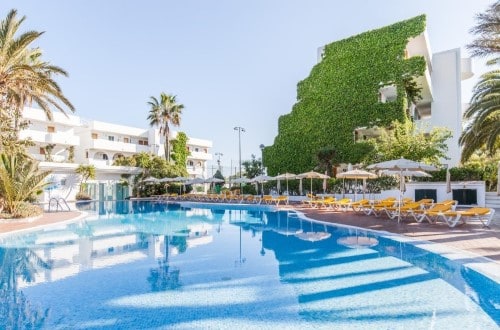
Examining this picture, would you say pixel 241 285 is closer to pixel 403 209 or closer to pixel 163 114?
pixel 403 209

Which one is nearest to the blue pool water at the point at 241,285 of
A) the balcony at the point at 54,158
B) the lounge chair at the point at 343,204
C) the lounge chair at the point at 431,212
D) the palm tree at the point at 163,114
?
the lounge chair at the point at 431,212

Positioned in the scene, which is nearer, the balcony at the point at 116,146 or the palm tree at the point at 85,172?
the palm tree at the point at 85,172

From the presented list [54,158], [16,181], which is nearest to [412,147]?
[16,181]

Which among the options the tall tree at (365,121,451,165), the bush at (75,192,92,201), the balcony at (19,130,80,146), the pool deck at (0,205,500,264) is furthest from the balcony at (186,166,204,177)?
the pool deck at (0,205,500,264)

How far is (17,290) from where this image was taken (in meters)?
7.05

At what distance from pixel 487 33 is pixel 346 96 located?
1922cm

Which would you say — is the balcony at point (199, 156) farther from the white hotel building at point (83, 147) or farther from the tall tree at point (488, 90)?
the tall tree at point (488, 90)

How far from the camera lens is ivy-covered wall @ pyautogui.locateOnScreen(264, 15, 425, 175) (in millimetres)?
30297

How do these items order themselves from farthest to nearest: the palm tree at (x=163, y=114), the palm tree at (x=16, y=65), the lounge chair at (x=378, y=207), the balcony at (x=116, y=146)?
the palm tree at (x=163, y=114), the balcony at (x=116, y=146), the lounge chair at (x=378, y=207), the palm tree at (x=16, y=65)

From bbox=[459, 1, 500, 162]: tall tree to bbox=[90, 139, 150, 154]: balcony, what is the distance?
35.9 m

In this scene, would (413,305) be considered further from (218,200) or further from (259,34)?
(218,200)

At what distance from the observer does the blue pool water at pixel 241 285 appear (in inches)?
214

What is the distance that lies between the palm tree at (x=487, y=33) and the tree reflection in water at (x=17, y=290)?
601 inches

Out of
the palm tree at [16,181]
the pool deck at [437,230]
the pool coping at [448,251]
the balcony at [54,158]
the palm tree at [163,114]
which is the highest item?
the palm tree at [163,114]
